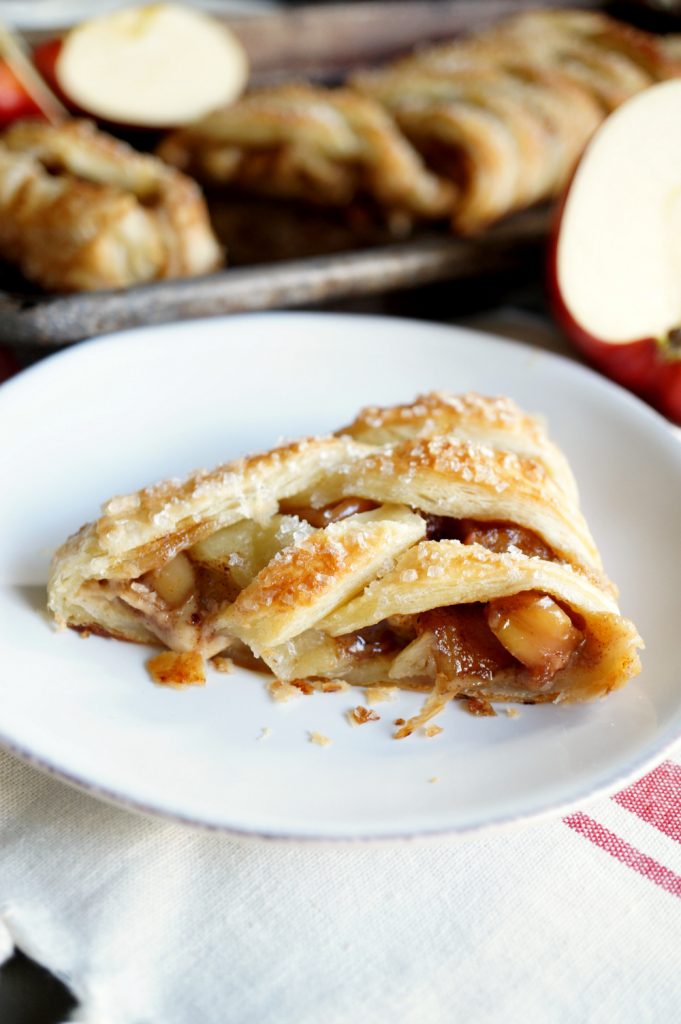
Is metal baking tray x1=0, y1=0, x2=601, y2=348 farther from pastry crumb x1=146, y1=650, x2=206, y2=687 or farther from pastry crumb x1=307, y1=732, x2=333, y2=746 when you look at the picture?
A: pastry crumb x1=307, y1=732, x2=333, y2=746

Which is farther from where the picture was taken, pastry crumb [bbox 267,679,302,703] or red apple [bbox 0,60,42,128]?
red apple [bbox 0,60,42,128]

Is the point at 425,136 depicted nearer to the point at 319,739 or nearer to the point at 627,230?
the point at 627,230

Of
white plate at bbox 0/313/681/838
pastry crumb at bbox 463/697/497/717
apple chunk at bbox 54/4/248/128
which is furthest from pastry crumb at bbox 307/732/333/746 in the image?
apple chunk at bbox 54/4/248/128

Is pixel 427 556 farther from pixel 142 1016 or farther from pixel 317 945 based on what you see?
pixel 142 1016

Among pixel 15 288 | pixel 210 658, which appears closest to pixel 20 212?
pixel 15 288

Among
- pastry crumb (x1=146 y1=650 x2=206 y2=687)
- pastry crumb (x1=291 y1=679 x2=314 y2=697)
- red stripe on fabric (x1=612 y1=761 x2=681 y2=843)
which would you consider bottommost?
red stripe on fabric (x1=612 y1=761 x2=681 y2=843)

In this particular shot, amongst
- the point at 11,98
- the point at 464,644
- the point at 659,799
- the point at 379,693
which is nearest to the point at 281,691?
the point at 379,693
